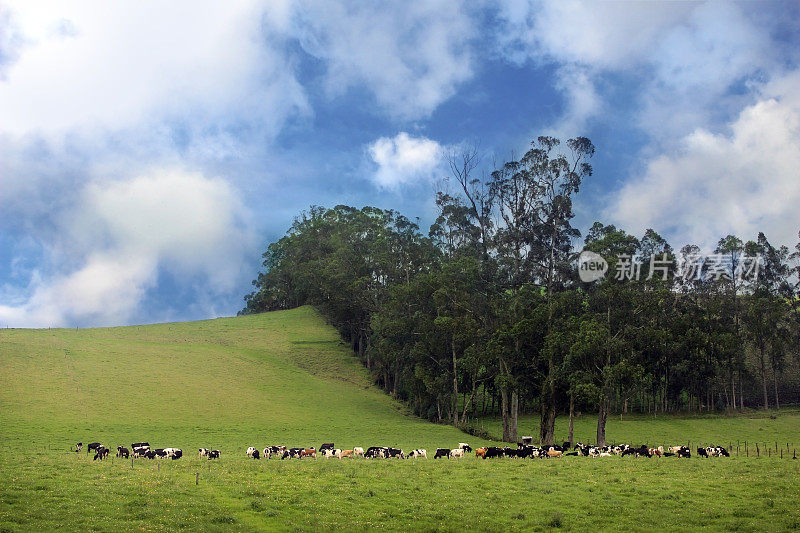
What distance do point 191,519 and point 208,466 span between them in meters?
12.0

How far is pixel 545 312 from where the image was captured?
56.6m

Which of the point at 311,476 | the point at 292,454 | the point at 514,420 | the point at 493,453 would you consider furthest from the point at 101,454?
the point at 514,420

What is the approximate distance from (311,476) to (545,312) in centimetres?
3297

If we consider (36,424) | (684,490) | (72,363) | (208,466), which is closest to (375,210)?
(72,363)

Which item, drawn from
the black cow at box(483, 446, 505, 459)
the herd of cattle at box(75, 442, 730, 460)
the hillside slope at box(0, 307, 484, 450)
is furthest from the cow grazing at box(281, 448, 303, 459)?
the black cow at box(483, 446, 505, 459)

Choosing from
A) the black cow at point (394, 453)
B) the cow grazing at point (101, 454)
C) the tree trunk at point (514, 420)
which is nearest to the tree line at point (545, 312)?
the tree trunk at point (514, 420)

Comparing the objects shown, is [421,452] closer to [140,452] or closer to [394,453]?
[394,453]

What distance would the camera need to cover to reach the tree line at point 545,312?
53500 mm

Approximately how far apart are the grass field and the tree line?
7571 millimetres

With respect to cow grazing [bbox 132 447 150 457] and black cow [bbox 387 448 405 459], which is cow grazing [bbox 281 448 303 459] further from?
cow grazing [bbox 132 447 150 457]

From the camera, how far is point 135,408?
213 ft

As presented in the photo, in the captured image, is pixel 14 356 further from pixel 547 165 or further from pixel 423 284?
pixel 547 165

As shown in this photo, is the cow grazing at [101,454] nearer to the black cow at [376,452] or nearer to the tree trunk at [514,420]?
the black cow at [376,452]

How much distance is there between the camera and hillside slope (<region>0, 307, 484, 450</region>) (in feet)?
183
